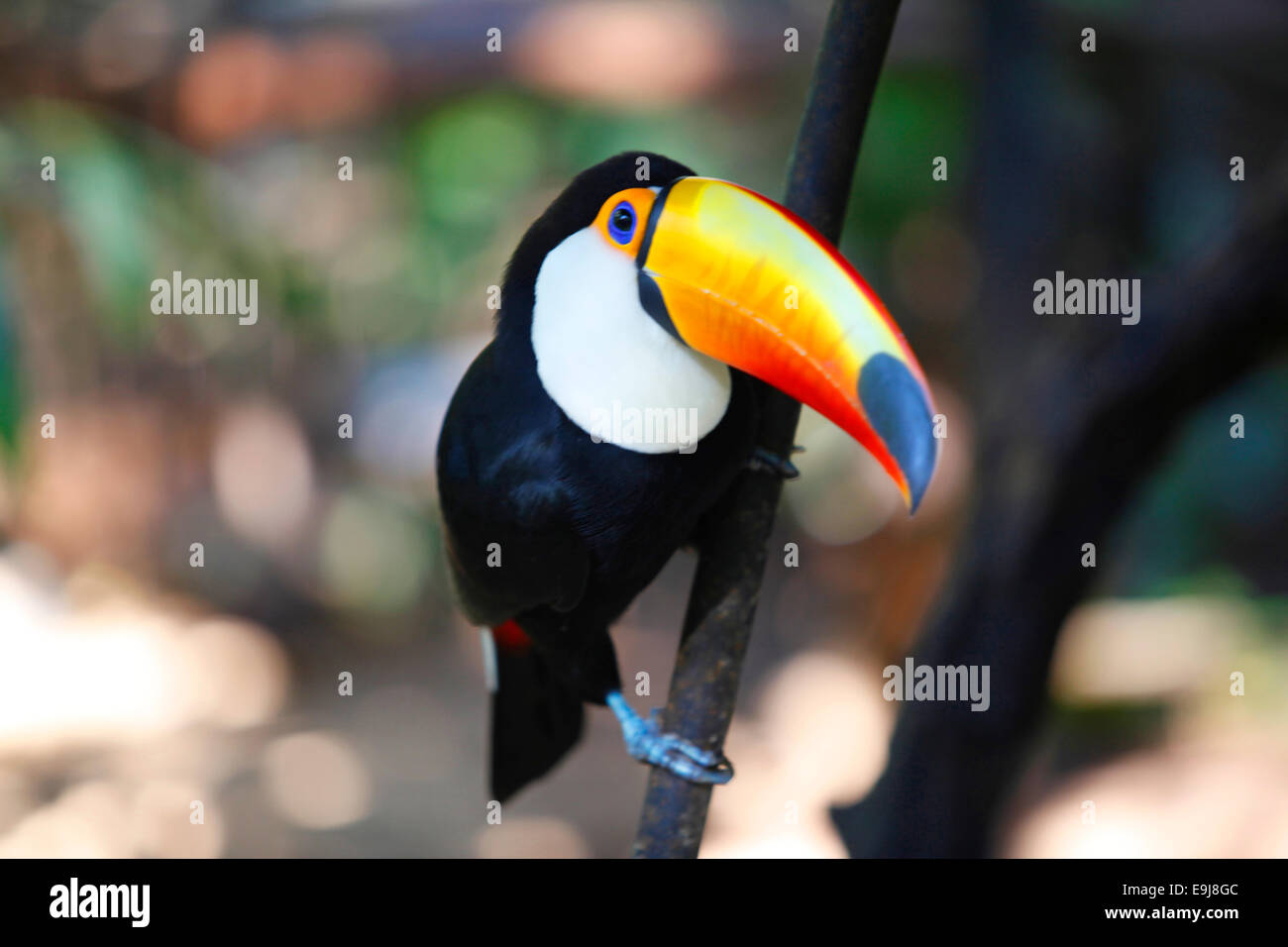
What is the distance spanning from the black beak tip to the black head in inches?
17.2

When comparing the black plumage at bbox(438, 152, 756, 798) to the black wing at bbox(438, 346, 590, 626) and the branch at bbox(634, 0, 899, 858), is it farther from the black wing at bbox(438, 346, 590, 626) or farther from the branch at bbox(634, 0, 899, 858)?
the branch at bbox(634, 0, 899, 858)

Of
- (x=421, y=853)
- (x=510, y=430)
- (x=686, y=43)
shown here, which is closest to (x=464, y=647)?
(x=421, y=853)

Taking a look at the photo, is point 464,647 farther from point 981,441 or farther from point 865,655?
point 981,441

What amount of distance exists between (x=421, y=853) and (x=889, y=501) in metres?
2.68

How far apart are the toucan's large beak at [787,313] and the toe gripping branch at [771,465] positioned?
0.23m

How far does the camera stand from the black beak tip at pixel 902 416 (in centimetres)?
119

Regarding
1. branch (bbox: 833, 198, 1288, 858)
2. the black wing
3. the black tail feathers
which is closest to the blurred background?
branch (bbox: 833, 198, 1288, 858)

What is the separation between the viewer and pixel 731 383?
163 cm

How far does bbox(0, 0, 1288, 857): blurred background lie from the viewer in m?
3.80

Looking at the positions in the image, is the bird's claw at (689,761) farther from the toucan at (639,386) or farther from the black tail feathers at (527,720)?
the black tail feathers at (527,720)

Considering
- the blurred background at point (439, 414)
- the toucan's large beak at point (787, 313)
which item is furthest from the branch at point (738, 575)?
the blurred background at point (439, 414)

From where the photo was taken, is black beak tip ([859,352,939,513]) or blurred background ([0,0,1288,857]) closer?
black beak tip ([859,352,939,513])

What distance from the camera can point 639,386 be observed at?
5.11 ft

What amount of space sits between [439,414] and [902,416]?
4.88 m
